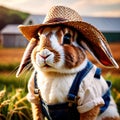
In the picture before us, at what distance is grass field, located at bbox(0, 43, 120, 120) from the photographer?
250 cm

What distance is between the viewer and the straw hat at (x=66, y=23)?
6.26 feet

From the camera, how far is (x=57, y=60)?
1.86m

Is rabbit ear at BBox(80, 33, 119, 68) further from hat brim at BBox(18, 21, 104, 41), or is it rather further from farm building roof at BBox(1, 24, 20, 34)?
farm building roof at BBox(1, 24, 20, 34)

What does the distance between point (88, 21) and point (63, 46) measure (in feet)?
4.45

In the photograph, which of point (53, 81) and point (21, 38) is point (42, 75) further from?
point (21, 38)

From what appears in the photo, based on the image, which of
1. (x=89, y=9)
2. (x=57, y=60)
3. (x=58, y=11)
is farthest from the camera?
(x=89, y=9)

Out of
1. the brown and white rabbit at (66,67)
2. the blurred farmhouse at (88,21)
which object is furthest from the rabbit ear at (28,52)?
the blurred farmhouse at (88,21)

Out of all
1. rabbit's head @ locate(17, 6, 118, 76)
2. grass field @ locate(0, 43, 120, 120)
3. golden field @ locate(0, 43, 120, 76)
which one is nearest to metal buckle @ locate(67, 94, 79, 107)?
rabbit's head @ locate(17, 6, 118, 76)

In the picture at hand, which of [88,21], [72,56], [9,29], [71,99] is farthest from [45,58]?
[9,29]

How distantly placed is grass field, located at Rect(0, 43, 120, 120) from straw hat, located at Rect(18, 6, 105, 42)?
60 centimetres

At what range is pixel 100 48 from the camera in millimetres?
1987

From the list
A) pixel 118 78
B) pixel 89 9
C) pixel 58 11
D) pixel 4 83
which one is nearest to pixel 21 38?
pixel 4 83

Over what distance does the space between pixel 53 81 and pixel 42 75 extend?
0.23 ft

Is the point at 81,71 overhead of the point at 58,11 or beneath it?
beneath
